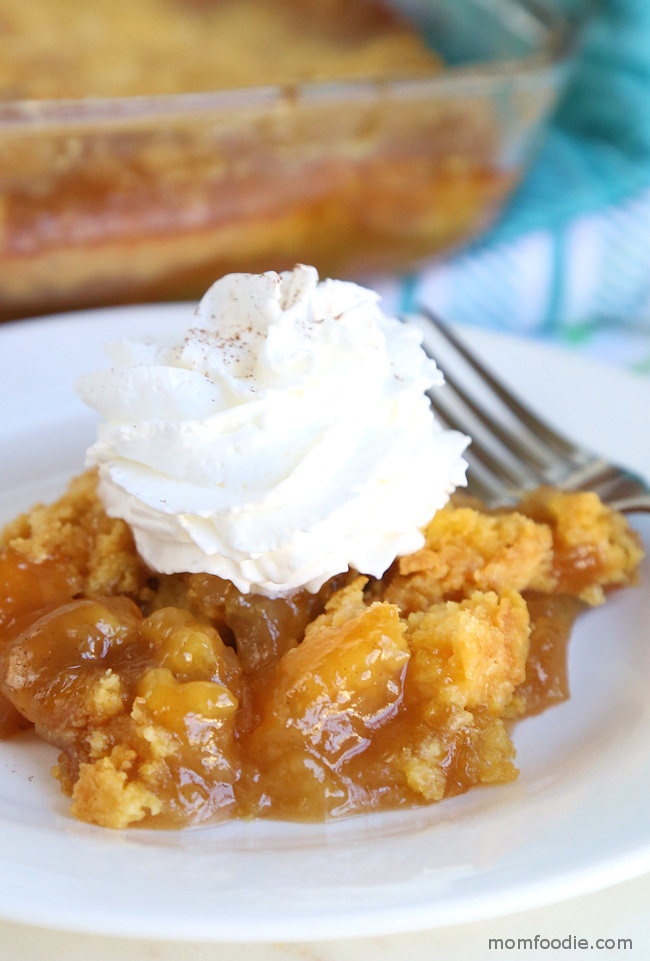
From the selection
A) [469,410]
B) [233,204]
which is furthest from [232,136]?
[469,410]

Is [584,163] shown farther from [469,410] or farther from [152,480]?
[152,480]

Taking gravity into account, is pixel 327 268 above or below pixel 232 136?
below

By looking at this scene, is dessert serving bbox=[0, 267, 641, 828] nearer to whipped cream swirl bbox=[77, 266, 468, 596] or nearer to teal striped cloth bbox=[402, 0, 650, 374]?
whipped cream swirl bbox=[77, 266, 468, 596]

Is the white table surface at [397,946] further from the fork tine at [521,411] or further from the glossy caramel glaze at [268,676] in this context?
the fork tine at [521,411]

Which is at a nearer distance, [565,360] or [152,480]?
[152,480]

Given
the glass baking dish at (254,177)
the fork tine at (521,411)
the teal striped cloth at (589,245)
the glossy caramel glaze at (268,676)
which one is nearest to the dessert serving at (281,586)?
the glossy caramel glaze at (268,676)

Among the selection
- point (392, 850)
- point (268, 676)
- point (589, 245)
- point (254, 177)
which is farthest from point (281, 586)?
point (589, 245)
